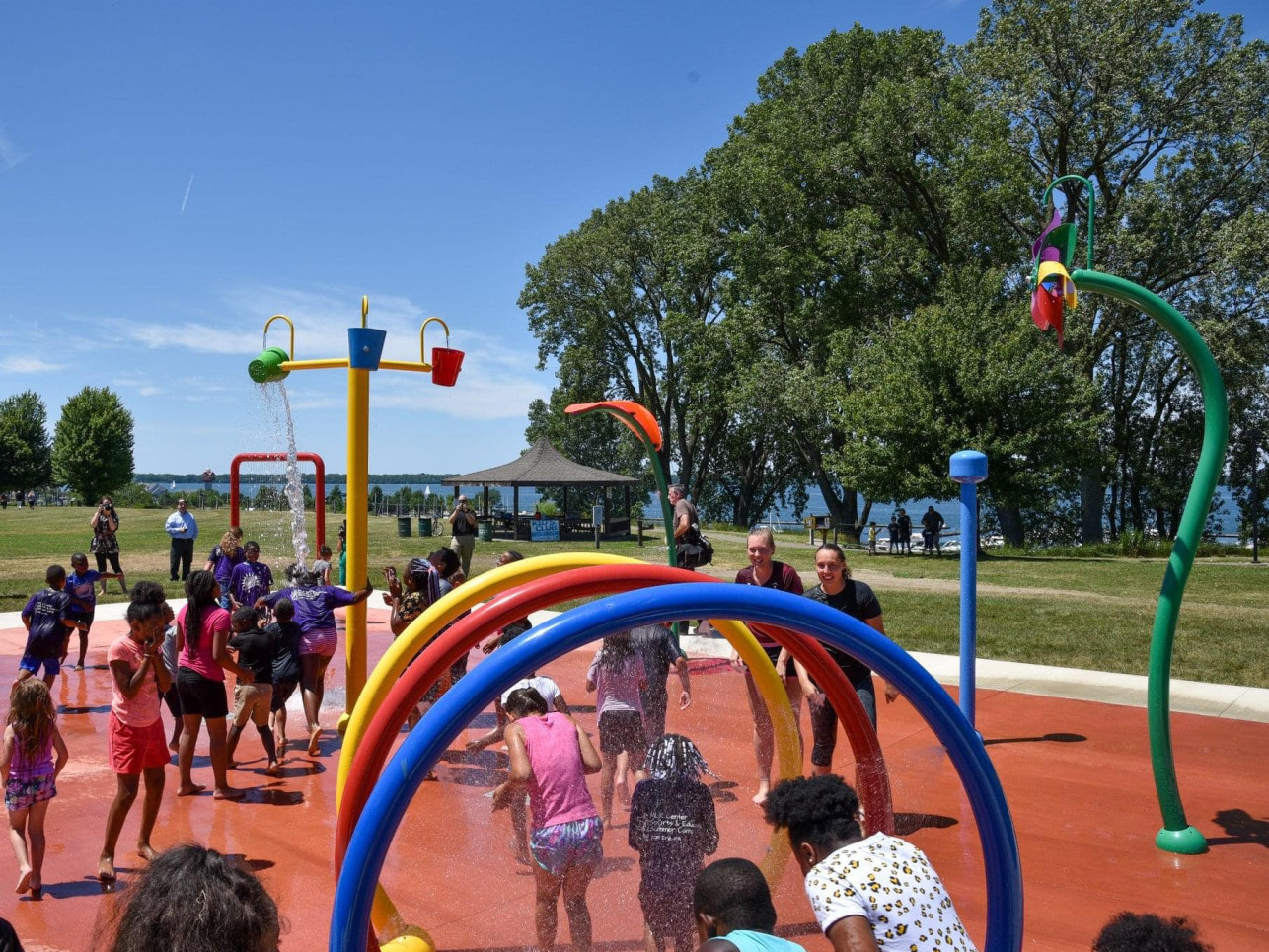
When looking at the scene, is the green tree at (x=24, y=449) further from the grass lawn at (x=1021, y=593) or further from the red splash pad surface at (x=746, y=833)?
the red splash pad surface at (x=746, y=833)

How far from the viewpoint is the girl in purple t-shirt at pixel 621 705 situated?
16.8 ft

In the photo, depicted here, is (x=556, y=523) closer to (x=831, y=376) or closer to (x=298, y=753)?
(x=831, y=376)

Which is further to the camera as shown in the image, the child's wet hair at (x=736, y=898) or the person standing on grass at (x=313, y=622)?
the person standing on grass at (x=313, y=622)

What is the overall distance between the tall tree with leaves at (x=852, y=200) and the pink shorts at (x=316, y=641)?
1015 inches

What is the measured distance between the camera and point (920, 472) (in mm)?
28016

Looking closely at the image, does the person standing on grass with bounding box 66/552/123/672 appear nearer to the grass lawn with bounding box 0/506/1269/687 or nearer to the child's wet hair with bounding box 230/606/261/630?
the child's wet hair with bounding box 230/606/261/630

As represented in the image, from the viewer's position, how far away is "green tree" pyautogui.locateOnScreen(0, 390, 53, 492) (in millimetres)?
74938

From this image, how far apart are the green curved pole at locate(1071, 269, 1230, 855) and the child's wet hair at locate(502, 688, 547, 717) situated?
3750 mm

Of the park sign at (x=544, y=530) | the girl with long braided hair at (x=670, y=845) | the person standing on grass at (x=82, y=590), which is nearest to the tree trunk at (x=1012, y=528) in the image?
the park sign at (x=544, y=530)

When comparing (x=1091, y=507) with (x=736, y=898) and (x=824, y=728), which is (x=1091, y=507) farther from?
(x=736, y=898)

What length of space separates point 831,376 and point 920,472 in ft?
23.7

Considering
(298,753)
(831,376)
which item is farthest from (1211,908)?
(831,376)

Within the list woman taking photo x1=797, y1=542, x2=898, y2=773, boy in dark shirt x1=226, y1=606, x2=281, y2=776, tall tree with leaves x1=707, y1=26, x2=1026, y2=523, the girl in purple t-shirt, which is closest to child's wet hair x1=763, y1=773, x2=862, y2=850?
the girl in purple t-shirt

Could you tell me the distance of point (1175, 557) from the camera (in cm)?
584
